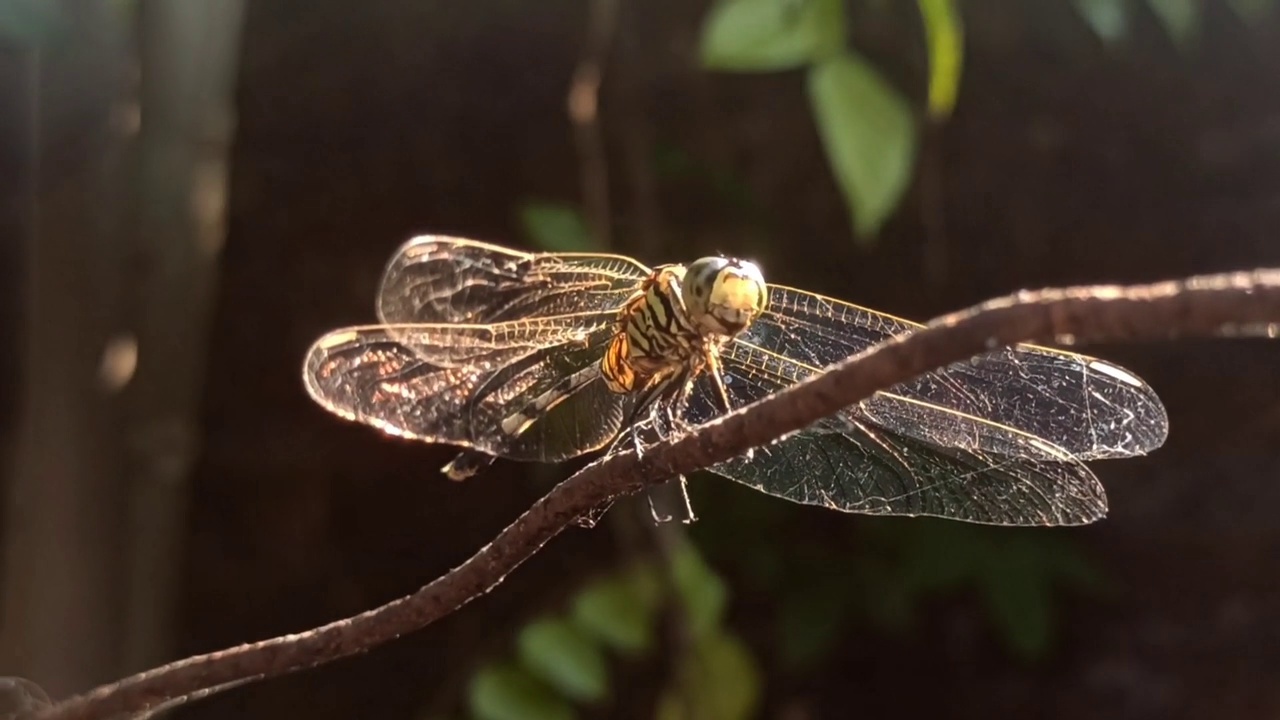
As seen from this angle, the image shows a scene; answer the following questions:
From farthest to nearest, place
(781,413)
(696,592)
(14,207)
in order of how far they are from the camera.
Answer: (14,207), (696,592), (781,413)

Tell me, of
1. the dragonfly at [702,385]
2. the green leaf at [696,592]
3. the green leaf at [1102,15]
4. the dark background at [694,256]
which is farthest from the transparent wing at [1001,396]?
the dark background at [694,256]

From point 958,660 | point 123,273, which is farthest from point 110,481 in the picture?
point 958,660

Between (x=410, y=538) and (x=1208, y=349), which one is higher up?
(x=1208, y=349)

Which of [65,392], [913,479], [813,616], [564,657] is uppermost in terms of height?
[913,479]

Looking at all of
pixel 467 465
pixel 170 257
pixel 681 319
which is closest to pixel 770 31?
pixel 681 319

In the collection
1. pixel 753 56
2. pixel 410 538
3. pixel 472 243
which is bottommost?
pixel 410 538

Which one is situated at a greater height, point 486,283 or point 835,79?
point 835,79

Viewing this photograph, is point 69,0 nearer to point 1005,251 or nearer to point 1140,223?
point 1005,251

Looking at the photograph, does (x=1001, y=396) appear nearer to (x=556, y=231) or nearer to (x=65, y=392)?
(x=556, y=231)
